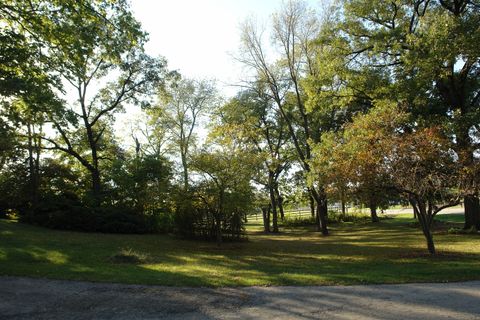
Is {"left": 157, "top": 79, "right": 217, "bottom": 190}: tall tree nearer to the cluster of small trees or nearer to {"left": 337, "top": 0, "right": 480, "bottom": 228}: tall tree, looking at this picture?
the cluster of small trees

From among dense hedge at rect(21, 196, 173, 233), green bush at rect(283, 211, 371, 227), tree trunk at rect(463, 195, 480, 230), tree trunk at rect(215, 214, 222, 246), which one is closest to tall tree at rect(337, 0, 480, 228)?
tree trunk at rect(463, 195, 480, 230)

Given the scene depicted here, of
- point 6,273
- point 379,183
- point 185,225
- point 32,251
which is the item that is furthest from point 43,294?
point 185,225

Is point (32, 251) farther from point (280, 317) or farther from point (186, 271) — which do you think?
point (280, 317)

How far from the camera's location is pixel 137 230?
22.2 meters

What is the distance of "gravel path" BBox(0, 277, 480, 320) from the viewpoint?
20.2 feet

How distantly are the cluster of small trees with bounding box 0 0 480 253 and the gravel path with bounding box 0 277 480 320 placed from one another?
541 centimetres

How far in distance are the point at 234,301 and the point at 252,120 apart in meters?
17.9

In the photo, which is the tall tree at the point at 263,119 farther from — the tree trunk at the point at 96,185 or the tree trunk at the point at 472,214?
the tree trunk at the point at 472,214

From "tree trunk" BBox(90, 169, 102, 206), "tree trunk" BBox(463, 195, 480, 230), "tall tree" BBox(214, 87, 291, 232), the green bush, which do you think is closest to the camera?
"tree trunk" BBox(463, 195, 480, 230)

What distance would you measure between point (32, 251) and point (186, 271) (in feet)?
18.4

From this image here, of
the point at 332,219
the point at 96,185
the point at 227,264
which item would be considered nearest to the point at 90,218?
the point at 96,185

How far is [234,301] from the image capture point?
23.1ft

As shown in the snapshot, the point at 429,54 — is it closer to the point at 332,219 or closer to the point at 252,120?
the point at 252,120

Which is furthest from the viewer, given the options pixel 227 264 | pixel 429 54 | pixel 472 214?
pixel 472 214
